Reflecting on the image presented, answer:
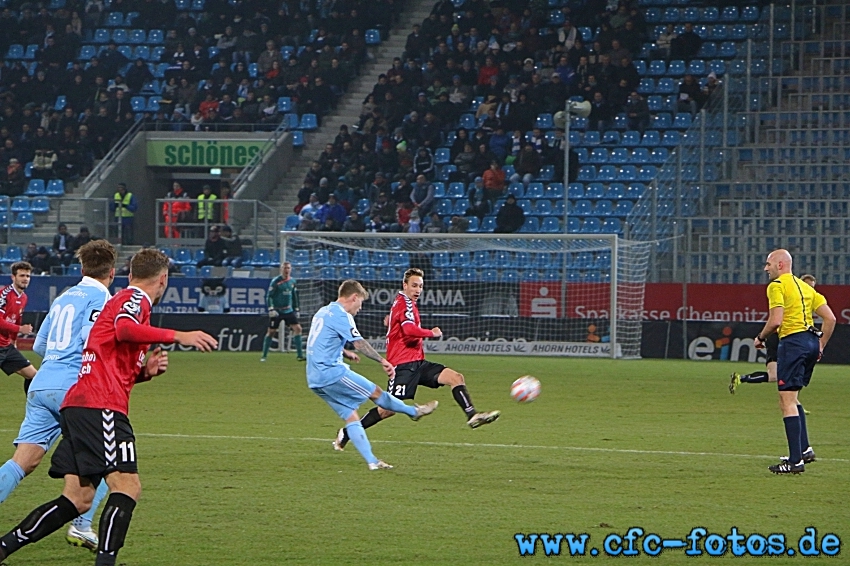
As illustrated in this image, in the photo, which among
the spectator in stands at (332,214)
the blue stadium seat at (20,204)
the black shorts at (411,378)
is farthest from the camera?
the blue stadium seat at (20,204)

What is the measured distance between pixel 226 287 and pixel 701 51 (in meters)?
15.2

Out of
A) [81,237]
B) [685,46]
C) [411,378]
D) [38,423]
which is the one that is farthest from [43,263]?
[38,423]

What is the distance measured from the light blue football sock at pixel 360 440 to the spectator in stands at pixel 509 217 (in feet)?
65.1

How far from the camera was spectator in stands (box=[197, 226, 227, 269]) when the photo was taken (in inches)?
1239

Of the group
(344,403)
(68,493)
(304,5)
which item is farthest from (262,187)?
(68,493)

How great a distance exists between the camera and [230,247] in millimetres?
31797

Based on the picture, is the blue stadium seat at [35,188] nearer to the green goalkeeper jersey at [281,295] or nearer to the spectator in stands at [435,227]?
the spectator in stands at [435,227]

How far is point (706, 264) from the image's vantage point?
28.1m

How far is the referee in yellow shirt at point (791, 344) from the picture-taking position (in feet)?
36.0

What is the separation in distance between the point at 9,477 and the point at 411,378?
5.69 m

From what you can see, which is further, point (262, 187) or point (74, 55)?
point (74, 55)

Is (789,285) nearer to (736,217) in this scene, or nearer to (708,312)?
(708,312)

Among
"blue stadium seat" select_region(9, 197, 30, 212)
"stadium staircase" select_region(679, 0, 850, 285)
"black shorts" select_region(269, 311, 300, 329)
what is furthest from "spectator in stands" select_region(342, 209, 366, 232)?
"blue stadium seat" select_region(9, 197, 30, 212)

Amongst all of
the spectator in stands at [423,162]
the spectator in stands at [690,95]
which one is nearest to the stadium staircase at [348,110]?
the spectator in stands at [423,162]
